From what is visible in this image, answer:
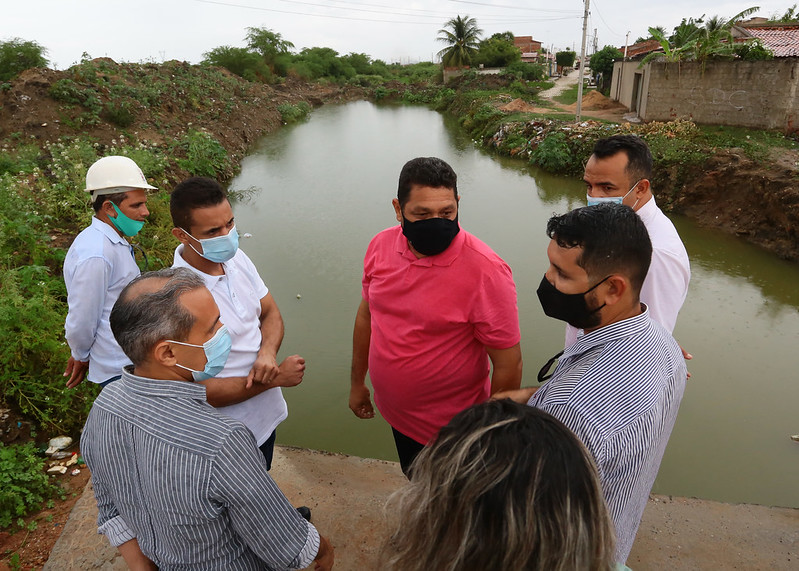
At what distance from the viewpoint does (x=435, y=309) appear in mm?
1839

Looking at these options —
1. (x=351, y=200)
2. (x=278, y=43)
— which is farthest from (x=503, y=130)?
(x=278, y=43)

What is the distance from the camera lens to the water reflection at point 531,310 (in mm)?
3260

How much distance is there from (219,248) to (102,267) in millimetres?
570

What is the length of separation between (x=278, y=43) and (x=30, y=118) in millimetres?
28299

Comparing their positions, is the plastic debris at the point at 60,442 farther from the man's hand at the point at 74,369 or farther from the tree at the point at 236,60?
the tree at the point at 236,60

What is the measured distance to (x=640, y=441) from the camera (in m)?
1.02

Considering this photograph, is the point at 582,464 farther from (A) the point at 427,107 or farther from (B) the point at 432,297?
(A) the point at 427,107

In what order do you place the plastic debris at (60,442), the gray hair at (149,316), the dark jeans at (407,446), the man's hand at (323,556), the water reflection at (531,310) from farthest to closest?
the water reflection at (531,310) < the plastic debris at (60,442) < the dark jeans at (407,446) < the man's hand at (323,556) < the gray hair at (149,316)

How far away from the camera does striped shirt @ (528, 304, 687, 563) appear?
39.1 inches

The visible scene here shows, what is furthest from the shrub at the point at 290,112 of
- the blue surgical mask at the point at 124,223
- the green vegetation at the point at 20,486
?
the green vegetation at the point at 20,486

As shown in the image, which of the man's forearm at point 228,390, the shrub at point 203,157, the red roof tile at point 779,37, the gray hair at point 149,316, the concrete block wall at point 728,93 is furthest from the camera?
the red roof tile at point 779,37

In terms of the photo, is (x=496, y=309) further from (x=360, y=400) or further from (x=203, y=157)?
(x=203, y=157)

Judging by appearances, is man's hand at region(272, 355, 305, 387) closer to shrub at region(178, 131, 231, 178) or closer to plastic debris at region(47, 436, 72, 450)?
plastic debris at region(47, 436, 72, 450)

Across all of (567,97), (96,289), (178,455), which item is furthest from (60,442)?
(567,97)
